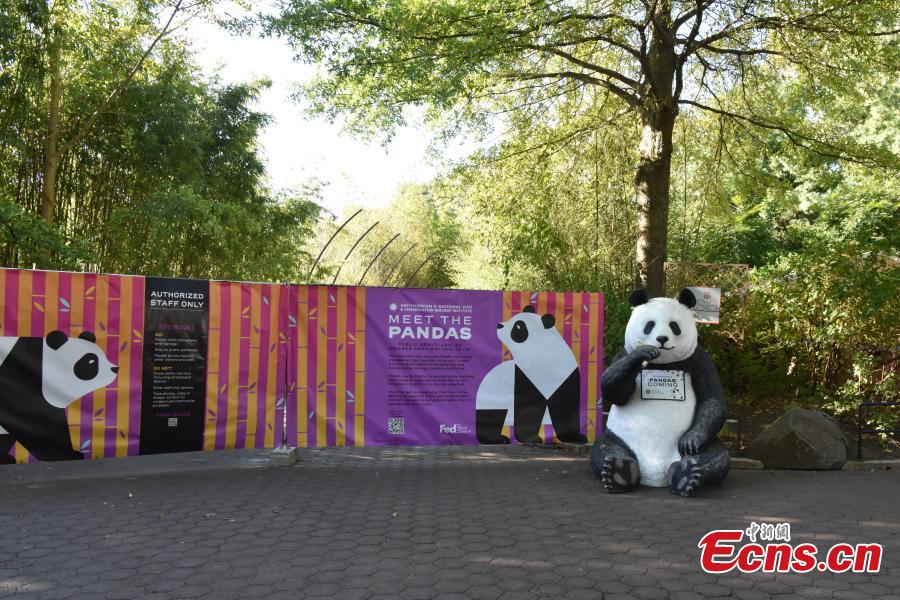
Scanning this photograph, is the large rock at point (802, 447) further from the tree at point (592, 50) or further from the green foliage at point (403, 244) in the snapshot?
the green foliage at point (403, 244)

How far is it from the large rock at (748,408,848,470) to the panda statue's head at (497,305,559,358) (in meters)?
2.46

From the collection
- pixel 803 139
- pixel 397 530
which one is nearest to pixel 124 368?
pixel 397 530

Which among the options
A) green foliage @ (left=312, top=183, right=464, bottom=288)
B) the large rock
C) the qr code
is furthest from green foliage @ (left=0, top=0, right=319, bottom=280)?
green foliage @ (left=312, top=183, right=464, bottom=288)

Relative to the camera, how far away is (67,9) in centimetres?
884

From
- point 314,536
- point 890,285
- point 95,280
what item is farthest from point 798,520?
point 95,280

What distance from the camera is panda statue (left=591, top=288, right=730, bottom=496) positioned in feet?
19.4

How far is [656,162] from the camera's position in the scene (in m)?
9.06

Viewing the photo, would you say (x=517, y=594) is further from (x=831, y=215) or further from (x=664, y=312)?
(x=831, y=215)

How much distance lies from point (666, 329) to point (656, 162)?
140 inches

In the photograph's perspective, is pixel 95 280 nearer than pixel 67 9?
Yes

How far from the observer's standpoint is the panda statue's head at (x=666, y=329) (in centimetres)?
625

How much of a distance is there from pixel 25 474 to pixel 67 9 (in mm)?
5835

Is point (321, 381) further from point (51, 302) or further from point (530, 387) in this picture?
point (51, 302)

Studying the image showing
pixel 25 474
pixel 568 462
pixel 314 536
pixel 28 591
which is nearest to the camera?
pixel 28 591
